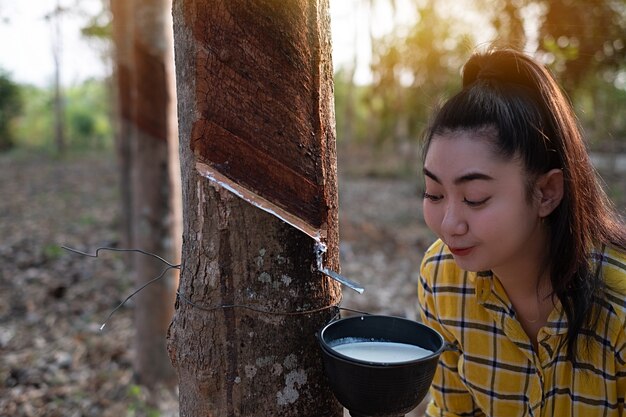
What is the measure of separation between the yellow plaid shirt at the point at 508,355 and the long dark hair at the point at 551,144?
0.05 metres

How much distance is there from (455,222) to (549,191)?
315 mm

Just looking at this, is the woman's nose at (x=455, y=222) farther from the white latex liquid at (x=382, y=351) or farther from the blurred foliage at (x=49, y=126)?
the blurred foliage at (x=49, y=126)

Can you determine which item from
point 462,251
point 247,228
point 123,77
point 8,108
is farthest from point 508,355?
point 8,108

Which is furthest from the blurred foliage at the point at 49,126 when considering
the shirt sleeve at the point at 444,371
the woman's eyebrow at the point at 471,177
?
the woman's eyebrow at the point at 471,177

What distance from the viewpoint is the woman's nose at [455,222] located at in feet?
4.55

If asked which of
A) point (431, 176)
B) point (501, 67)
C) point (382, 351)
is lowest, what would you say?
point (382, 351)

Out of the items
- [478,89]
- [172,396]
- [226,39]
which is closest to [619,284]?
[478,89]

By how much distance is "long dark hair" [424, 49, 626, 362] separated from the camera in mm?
1458

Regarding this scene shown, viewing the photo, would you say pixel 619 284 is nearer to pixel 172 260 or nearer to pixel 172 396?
pixel 172 260

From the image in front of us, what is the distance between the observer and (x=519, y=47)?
5.90 ft

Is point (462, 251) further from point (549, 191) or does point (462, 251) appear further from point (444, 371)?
point (444, 371)

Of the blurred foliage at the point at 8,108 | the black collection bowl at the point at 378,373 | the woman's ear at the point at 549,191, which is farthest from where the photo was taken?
the blurred foliage at the point at 8,108

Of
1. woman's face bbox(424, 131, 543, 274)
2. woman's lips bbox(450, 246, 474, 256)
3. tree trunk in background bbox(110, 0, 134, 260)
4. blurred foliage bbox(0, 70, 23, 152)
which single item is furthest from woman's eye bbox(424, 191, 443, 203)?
blurred foliage bbox(0, 70, 23, 152)

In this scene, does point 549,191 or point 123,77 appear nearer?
point 549,191
